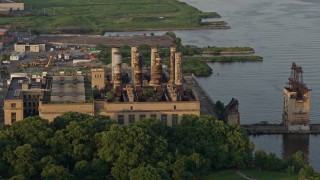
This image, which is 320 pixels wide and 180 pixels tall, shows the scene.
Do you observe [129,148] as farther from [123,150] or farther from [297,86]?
[297,86]

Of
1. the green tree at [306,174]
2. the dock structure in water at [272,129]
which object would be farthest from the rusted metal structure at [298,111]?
the green tree at [306,174]

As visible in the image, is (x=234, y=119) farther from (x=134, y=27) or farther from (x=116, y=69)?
(x=134, y=27)

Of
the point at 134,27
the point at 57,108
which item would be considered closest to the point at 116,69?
the point at 57,108

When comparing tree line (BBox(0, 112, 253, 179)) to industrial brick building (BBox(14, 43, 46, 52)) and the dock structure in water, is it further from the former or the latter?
industrial brick building (BBox(14, 43, 46, 52))

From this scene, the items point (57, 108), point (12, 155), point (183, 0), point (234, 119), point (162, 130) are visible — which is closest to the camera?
point (12, 155)

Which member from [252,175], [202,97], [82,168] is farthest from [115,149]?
[202,97]

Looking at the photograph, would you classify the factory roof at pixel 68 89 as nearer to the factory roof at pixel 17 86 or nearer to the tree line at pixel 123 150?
the factory roof at pixel 17 86

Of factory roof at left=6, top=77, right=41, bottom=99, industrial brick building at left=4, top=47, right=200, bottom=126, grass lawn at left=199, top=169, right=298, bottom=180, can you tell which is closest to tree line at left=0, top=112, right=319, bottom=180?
grass lawn at left=199, top=169, right=298, bottom=180
